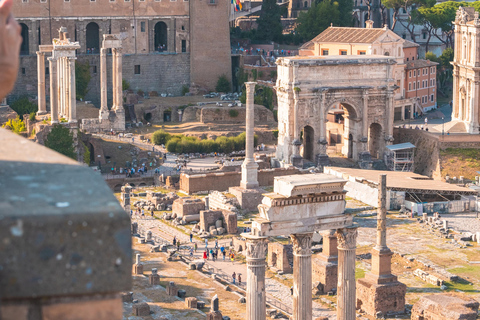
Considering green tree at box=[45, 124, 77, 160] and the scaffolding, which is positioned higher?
green tree at box=[45, 124, 77, 160]

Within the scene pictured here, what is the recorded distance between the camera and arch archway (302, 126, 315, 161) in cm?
5337

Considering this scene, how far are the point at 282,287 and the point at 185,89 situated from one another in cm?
4205

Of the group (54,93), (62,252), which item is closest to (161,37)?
(54,93)

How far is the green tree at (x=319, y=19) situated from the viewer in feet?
254

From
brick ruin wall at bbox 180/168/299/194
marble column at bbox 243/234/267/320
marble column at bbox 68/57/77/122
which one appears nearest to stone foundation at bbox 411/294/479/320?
marble column at bbox 243/234/267/320

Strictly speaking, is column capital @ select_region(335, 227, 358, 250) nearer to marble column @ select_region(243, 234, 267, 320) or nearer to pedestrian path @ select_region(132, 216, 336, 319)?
marble column @ select_region(243, 234, 267, 320)

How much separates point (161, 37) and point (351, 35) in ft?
55.5

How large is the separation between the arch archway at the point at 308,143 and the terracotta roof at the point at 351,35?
1101 cm

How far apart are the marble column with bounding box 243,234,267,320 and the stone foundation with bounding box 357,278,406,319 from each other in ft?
27.8

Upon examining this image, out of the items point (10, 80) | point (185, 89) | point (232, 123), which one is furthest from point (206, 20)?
point (10, 80)

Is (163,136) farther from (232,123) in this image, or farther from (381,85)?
(381,85)

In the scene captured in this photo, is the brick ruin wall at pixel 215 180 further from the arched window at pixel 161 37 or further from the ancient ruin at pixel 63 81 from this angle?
the arched window at pixel 161 37

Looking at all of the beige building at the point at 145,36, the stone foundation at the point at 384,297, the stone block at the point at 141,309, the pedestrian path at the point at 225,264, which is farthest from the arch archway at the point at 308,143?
the stone block at the point at 141,309

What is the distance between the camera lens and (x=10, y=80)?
12.0 feet
